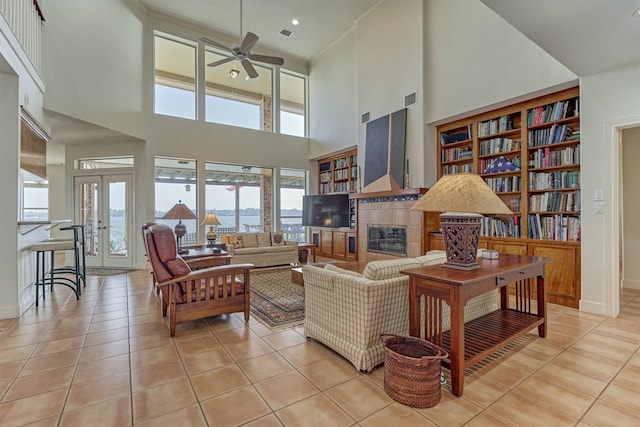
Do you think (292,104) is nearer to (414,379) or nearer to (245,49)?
(245,49)

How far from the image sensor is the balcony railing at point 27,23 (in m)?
3.23

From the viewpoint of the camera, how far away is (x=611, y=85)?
330 centimetres

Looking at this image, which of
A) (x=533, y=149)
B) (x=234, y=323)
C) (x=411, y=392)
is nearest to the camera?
(x=411, y=392)

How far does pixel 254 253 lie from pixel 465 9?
5403 mm

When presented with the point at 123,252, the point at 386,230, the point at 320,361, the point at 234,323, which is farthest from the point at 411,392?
the point at 123,252

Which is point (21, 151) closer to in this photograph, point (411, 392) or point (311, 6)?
point (411, 392)

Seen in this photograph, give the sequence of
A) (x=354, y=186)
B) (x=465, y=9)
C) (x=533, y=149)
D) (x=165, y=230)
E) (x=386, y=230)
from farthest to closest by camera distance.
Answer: (x=354, y=186) → (x=386, y=230) → (x=465, y=9) → (x=533, y=149) → (x=165, y=230)

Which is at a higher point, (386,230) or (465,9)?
(465,9)

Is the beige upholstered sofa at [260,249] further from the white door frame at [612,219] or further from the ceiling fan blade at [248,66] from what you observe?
the white door frame at [612,219]

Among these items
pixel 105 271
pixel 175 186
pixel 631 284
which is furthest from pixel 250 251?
pixel 631 284

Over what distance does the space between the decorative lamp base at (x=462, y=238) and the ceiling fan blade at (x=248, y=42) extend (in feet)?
13.5

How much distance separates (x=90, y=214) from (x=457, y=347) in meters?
7.63

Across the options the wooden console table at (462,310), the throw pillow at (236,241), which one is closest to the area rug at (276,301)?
the throw pillow at (236,241)

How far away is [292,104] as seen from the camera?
8.78 meters
